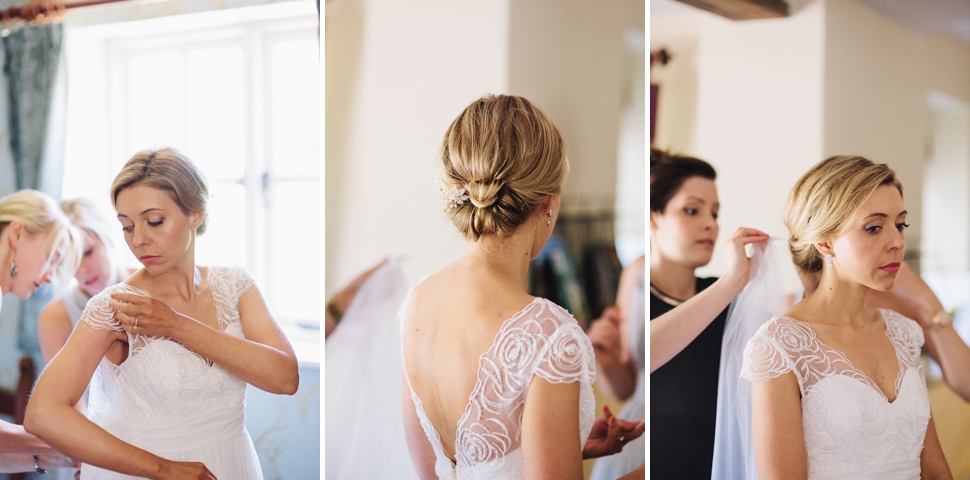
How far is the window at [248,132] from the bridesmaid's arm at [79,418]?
0.41m

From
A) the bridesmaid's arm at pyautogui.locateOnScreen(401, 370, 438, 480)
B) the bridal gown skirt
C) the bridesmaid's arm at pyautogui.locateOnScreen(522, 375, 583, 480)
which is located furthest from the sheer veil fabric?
the bridesmaid's arm at pyautogui.locateOnScreen(522, 375, 583, 480)

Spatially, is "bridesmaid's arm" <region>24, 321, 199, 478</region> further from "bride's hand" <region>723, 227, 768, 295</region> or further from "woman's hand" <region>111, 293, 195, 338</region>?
"bride's hand" <region>723, 227, 768, 295</region>

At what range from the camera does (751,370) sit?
1907 millimetres

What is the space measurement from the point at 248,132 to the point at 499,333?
1.19 metres

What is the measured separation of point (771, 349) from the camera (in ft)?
6.14

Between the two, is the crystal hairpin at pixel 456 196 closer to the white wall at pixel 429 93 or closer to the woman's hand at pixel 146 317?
the white wall at pixel 429 93

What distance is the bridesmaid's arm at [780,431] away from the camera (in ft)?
5.92

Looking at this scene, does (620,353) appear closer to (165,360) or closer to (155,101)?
(165,360)

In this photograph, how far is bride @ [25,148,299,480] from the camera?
2.16 meters

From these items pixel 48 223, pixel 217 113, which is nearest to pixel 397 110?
pixel 217 113

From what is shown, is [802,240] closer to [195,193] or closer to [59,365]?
[195,193]

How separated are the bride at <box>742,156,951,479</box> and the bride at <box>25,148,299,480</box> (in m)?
1.44

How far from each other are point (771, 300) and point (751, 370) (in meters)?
0.19

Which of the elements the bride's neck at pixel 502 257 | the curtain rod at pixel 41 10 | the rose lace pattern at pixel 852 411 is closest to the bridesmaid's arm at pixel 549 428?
the bride's neck at pixel 502 257
